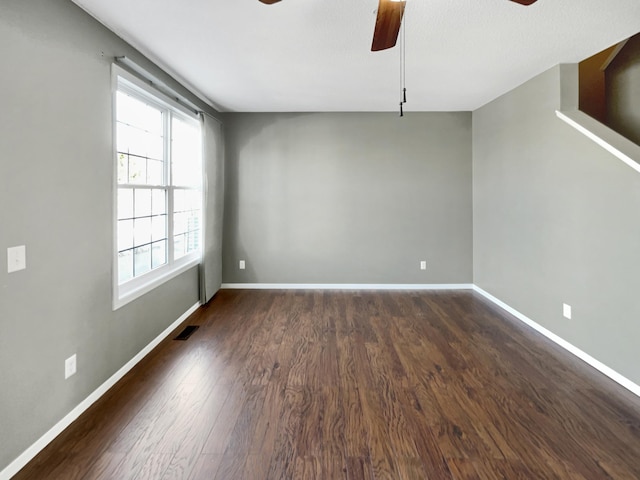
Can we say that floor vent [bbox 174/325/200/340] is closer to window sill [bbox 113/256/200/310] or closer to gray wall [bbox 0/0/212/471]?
window sill [bbox 113/256/200/310]

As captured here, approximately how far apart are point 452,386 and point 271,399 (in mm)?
1252

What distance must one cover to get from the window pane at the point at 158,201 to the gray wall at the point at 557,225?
12.1 feet

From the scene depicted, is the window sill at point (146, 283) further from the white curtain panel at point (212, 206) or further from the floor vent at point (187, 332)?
the floor vent at point (187, 332)

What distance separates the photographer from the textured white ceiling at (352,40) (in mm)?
2109

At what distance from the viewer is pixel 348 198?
485 centimetres

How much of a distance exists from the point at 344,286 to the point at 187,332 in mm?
2299

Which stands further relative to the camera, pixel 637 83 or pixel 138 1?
pixel 637 83

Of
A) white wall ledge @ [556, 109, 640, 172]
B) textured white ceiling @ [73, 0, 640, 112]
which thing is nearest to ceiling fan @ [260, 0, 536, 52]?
textured white ceiling @ [73, 0, 640, 112]

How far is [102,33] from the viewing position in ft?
7.47

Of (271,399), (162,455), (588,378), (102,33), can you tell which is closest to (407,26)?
(102,33)

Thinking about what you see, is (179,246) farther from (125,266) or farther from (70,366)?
(70,366)

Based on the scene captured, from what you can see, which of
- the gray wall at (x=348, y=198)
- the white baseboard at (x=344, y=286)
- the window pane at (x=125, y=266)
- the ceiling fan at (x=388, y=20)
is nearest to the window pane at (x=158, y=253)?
the window pane at (x=125, y=266)

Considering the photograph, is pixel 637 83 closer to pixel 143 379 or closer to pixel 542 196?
pixel 542 196

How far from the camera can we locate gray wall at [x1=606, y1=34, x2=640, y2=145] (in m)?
3.10
